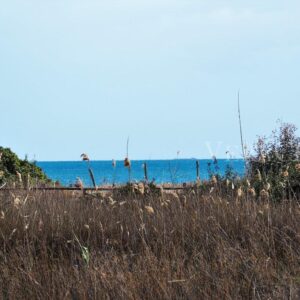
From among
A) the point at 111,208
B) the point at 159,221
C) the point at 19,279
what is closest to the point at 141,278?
the point at 19,279

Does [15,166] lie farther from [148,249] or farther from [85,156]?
[148,249]

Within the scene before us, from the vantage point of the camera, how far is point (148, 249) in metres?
7.06

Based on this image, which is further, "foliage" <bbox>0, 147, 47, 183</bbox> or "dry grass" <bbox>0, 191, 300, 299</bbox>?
"foliage" <bbox>0, 147, 47, 183</bbox>

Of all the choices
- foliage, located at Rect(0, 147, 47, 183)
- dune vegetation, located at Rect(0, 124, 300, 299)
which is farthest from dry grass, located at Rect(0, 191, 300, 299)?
foliage, located at Rect(0, 147, 47, 183)

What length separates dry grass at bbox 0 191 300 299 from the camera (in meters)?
6.05

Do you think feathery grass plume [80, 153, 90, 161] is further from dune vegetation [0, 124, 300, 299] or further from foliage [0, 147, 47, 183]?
foliage [0, 147, 47, 183]

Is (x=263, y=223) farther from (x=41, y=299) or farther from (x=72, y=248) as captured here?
(x=41, y=299)

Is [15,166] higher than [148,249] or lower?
higher

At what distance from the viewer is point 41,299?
611 cm

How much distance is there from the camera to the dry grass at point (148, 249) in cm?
605

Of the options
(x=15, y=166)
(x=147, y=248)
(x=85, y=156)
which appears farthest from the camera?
(x=15, y=166)

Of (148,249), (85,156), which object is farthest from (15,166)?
(148,249)

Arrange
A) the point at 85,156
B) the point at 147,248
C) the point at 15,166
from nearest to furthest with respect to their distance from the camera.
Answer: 1. the point at 147,248
2. the point at 85,156
3. the point at 15,166

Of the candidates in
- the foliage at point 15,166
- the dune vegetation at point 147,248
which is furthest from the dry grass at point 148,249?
the foliage at point 15,166
